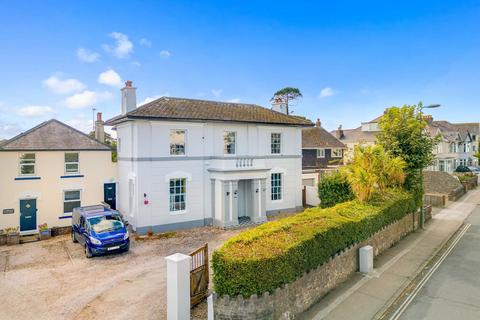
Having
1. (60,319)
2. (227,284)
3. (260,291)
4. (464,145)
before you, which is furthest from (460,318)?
(464,145)

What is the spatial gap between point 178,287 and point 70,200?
15683 millimetres

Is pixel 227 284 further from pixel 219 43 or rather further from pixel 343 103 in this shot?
pixel 343 103

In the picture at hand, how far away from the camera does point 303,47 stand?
82.2ft

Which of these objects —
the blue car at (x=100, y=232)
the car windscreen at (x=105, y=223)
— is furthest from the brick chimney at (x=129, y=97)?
the car windscreen at (x=105, y=223)

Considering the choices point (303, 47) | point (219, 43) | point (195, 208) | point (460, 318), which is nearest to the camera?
point (460, 318)

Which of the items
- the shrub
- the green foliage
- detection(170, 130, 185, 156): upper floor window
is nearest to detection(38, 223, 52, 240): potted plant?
detection(170, 130, 185, 156): upper floor window

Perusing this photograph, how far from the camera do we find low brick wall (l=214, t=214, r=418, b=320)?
798 cm

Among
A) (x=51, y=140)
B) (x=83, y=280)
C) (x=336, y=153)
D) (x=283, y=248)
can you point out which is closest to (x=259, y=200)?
(x=83, y=280)

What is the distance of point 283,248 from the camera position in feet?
28.7

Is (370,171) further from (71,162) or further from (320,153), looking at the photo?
(320,153)

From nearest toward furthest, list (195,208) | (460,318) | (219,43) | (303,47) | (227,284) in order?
(227,284), (460,318), (195,208), (219,43), (303,47)

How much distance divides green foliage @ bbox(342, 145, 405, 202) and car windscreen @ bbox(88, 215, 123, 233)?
1259 cm

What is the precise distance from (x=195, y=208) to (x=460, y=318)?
48.4 ft

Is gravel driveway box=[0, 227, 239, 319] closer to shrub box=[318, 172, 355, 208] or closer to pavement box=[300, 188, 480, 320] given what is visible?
pavement box=[300, 188, 480, 320]
